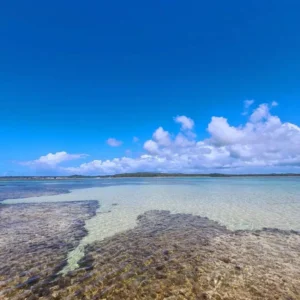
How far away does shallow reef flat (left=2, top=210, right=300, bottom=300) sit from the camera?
19.6 feet

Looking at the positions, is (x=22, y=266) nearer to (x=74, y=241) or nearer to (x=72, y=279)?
(x=72, y=279)

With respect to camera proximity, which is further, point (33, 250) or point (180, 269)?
point (33, 250)

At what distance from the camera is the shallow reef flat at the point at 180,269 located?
5.97 metres

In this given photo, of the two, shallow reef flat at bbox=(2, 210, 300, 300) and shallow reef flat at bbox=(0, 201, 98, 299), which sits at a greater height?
shallow reef flat at bbox=(0, 201, 98, 299)

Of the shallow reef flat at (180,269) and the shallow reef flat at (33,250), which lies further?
the shallow reef flat at (33,250)

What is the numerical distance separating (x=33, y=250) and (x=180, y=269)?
608cm

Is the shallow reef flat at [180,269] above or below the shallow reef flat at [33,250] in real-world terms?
below

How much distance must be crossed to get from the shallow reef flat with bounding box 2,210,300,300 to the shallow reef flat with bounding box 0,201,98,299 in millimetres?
54

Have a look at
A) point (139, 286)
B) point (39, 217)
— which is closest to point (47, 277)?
point (139, 286)

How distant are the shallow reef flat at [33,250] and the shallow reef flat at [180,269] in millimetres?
Answer: 54

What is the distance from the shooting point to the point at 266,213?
55.6 feet

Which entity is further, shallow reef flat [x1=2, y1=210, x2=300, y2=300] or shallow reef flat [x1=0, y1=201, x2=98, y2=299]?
shallow reef flat [x1=0, y1=201, x2=98, y2=299]

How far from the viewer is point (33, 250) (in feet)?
30.5

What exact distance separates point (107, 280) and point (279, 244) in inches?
295
